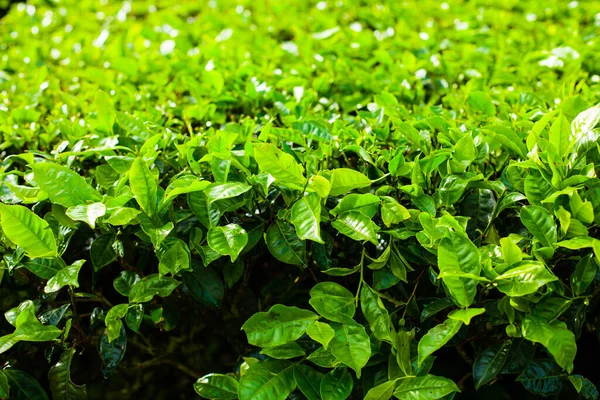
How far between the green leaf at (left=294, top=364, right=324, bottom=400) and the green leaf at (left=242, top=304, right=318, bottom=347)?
0.13m

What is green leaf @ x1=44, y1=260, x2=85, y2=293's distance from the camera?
1877 millimetres

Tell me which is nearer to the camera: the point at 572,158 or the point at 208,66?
the point at 572,158

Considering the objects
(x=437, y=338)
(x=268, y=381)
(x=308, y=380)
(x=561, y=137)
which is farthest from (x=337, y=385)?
(x=561, y=137)

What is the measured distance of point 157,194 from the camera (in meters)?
1.96

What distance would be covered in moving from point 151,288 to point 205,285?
0.17m

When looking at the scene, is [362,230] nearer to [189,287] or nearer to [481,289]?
[481,289]

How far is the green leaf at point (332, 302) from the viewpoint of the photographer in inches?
71.1

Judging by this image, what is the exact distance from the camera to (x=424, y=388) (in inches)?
69.2

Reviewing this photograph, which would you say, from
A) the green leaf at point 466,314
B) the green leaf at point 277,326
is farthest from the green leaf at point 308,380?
the green leaf at point 466,314

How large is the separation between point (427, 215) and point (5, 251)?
52.5 inches

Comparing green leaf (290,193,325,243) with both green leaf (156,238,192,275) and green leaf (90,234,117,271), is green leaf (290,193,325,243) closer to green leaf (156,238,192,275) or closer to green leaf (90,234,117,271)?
green leaf (156,238,192,275)

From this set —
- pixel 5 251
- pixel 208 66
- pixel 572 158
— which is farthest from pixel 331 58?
pixel 5 251

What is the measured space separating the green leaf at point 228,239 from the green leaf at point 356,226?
0.90ft

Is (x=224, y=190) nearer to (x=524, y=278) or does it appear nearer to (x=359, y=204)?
(x=359, y=204)
